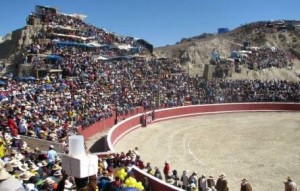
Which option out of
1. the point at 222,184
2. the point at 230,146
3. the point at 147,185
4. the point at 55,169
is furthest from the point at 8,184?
the point at 230,146

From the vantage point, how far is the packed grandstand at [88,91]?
599 inches

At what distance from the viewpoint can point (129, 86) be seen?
38312 mm

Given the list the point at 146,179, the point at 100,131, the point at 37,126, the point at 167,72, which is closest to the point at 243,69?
the point at 167,72

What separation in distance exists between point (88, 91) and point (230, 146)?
470 inches

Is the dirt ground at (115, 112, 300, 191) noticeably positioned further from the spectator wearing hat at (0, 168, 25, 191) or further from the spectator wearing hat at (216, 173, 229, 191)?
the spectator wearing hat at (0, 168, 25, 191)

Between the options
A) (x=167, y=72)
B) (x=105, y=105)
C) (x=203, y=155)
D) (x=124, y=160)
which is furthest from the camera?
(x=167, y=72)

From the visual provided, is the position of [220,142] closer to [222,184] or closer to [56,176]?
[222,184]

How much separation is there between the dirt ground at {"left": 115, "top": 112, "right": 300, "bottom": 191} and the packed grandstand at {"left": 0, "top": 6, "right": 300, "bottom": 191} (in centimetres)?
241

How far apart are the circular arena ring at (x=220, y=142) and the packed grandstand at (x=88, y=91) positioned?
1540 mm

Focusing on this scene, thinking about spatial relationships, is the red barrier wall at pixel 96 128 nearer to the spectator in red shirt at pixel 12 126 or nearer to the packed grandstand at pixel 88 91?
the packed grandstand at pixel 88 91

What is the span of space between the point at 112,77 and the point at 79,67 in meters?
3.10

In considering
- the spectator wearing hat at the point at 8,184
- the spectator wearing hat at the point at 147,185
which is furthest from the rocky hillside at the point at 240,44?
the spectator wearing hat at the point at 8,184

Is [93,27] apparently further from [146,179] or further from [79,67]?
[146,179]

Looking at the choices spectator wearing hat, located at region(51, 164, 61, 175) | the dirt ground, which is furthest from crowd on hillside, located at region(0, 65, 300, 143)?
spectator wearing hat, located at region(51, 164, 61, 175)
